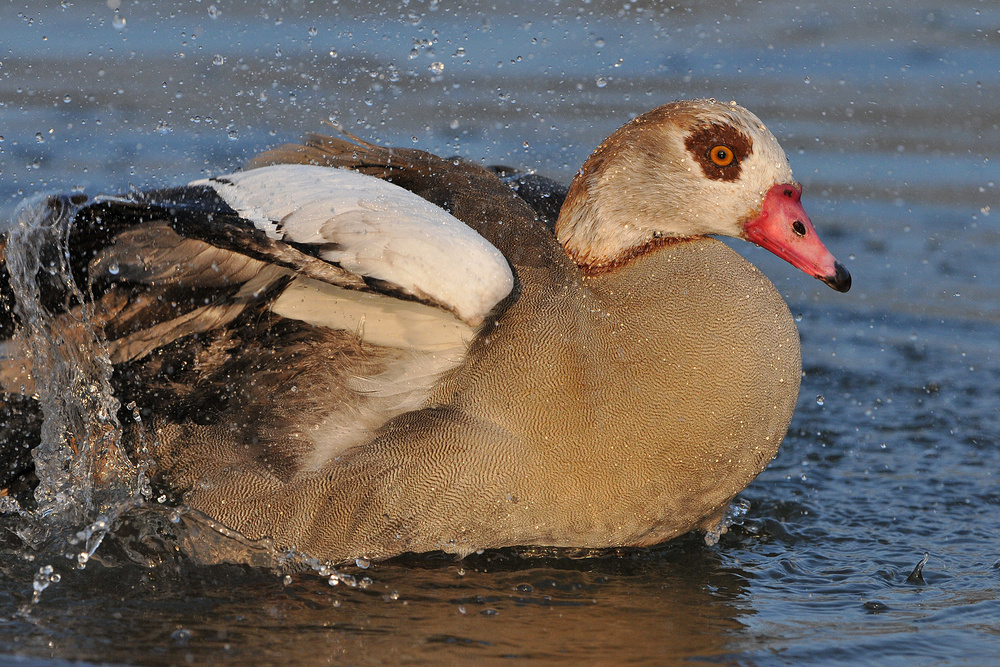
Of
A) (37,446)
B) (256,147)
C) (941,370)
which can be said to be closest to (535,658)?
(37,446)

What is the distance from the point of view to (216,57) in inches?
360

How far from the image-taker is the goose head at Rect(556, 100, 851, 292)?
395 centimetres

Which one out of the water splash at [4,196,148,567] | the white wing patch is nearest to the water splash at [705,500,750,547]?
the white wing patch

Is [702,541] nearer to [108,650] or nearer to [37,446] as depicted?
[108,650]

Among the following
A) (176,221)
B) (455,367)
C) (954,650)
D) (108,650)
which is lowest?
(108,650)

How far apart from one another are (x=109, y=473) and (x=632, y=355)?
182 cm

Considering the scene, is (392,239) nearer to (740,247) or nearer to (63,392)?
(63,392)

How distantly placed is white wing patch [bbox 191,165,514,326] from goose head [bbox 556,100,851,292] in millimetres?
646

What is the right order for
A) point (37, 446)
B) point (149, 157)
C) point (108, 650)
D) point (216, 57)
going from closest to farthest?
point (108, 650) → point (37, 446) → point (149, 157) → point (216, 57)

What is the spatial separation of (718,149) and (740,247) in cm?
347

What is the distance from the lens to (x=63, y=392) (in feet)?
13.2

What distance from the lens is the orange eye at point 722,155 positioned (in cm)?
396

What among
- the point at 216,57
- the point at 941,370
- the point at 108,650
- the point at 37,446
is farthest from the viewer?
the point at 216,57

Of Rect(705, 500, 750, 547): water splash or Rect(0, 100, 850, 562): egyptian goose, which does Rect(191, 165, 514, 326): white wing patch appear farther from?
Rect(705, 500, 750, 547): water splash
